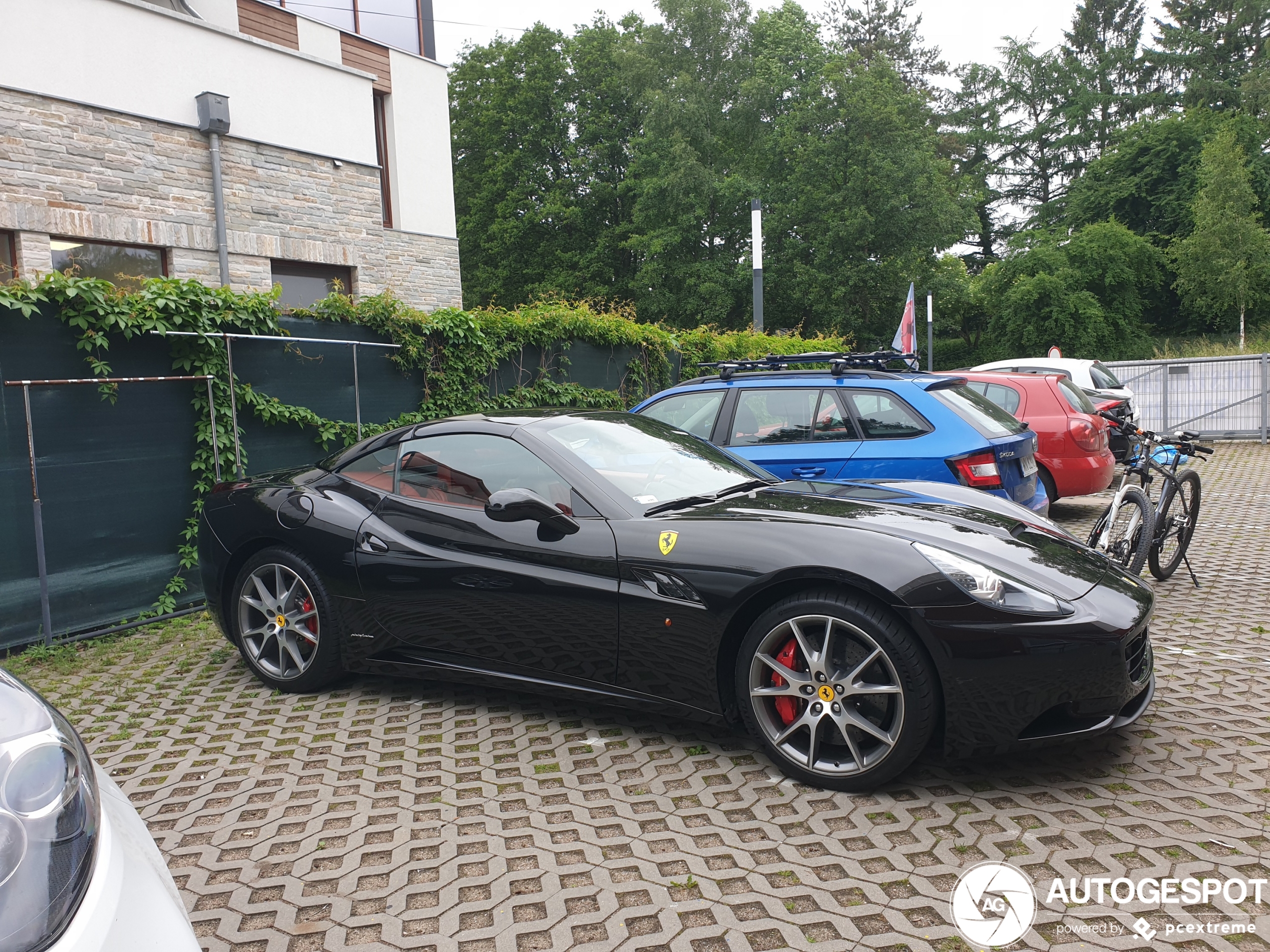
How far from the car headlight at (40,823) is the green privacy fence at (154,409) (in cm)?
481

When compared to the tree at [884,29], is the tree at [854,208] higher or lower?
lower

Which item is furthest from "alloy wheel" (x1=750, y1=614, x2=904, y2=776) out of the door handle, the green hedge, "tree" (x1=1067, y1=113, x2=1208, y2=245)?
"tree" (x1=1067, y1=113, x2=1208, y2=245)

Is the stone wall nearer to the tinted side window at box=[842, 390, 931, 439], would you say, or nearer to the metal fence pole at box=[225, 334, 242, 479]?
the metal fence pole at box=[225, 334, 242, 479]

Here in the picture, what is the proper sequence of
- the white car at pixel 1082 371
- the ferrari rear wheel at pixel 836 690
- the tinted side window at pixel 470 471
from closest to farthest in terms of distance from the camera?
the ferrari rear wheel at pixel 836 690
the tinted side window at pixel 470 471
the white car at pixel 1082 371

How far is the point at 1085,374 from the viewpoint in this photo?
14.2m

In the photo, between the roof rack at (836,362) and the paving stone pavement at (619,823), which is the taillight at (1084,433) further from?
the paving stone pavement at (619,823)

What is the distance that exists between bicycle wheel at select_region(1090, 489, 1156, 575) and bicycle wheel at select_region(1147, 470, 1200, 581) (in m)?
0.11

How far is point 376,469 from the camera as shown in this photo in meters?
4.61

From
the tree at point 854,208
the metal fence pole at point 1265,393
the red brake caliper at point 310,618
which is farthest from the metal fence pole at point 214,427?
the tree at point 854,208

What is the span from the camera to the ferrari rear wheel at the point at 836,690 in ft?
10.2

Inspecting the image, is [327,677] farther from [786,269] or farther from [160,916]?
[786,269]

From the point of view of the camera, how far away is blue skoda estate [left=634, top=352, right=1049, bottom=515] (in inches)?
237

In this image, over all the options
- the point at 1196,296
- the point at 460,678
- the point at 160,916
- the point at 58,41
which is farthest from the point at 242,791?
the point at 1196,296
